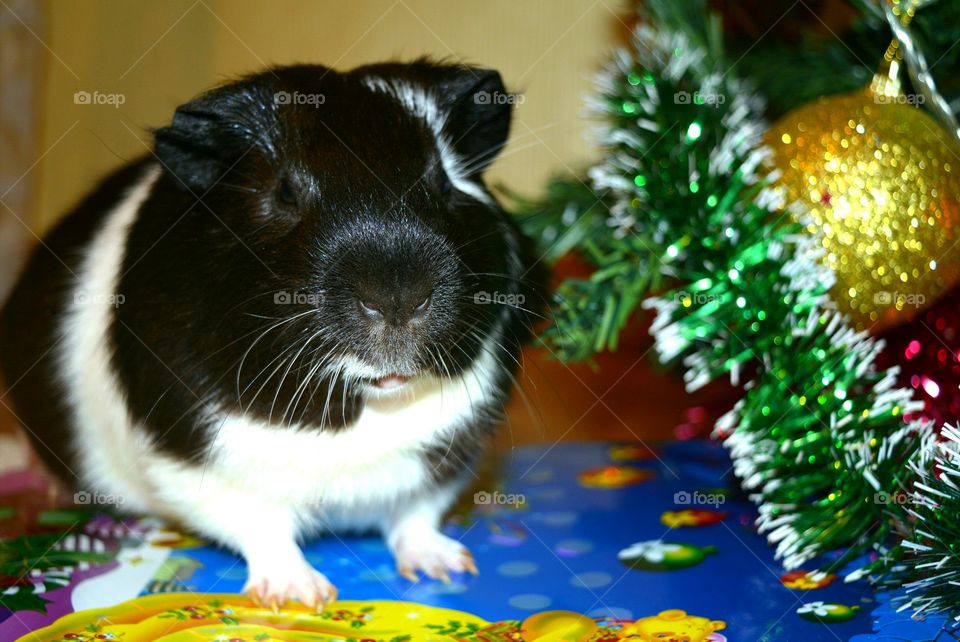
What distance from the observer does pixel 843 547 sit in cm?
→ 161

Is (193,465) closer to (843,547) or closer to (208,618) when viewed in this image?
(208,618)

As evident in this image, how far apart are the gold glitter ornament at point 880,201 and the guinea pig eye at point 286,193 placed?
2.67 feet

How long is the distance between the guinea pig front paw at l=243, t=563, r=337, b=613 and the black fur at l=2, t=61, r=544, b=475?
22cm

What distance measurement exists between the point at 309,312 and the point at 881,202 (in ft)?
2.98

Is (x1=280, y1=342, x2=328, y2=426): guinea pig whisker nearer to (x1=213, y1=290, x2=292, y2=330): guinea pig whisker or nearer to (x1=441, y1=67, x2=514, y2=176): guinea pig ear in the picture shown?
(x1=213, y1=290, x2=292, y2=330): guinea pig whisker

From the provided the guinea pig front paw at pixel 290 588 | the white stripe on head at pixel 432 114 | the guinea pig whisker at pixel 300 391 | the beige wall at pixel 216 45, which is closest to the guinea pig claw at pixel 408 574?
the guinea pig front paw at pixel 290 588

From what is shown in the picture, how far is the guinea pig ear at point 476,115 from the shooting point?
62.9 inches

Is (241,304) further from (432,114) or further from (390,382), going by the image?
(432,114)

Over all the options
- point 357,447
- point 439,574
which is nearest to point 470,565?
point 439,574

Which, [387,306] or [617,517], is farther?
[617,517]

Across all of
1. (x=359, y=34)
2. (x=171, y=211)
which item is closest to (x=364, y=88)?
(x=171, y=211)

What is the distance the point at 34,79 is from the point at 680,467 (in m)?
1.82

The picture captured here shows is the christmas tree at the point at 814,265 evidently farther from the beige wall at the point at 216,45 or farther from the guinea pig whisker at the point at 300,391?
the guinea pig whisker at the point at 300,391

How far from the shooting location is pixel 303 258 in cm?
134
